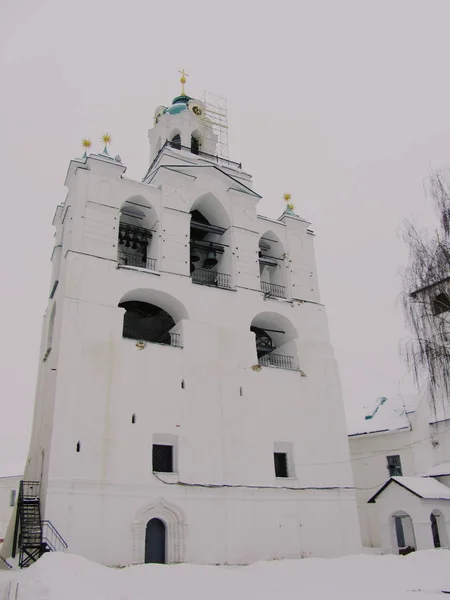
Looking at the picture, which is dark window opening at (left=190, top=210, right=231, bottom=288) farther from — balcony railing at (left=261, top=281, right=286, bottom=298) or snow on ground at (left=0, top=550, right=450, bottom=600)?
snow on ground at (left=0, top=550, right=450, bottom=600)

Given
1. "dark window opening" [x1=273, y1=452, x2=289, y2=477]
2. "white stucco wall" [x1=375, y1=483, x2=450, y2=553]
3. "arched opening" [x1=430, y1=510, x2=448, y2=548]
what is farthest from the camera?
"arched opening" [x1=430, y1=510, x2=448, y2=548]

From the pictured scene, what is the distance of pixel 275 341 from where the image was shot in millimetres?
26453

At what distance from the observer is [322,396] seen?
24.0 meters

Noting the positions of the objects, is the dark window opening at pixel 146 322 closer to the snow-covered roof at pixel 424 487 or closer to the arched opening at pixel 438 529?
the snow-covered roof at pixel 424 487

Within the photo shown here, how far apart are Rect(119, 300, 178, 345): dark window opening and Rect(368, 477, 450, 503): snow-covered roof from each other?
11.8 meters

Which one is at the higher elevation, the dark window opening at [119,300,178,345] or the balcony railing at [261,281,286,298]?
the balcony railing at [261,281,286,298]

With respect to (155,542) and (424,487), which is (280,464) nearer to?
(155,542)

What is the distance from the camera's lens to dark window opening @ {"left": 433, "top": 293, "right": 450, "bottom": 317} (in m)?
16.4

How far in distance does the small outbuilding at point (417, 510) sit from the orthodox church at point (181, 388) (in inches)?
112

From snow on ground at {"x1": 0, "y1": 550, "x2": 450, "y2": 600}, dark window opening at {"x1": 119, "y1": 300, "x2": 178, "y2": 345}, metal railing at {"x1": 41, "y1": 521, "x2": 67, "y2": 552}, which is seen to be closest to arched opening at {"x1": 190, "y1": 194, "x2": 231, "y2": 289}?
dark window opening at {"x1": 119, "y1": 300, "x2": 178, "y2": 345}

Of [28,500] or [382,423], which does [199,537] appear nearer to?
[28,500]

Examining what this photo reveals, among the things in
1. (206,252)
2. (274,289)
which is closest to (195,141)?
(206,252)

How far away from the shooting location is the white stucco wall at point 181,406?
18250 millimetres

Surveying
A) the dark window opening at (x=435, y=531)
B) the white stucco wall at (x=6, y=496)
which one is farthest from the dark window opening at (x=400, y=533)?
the white stucco wall at (x=6, y=496)
